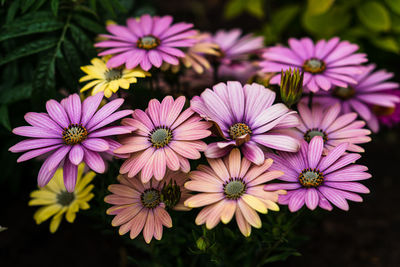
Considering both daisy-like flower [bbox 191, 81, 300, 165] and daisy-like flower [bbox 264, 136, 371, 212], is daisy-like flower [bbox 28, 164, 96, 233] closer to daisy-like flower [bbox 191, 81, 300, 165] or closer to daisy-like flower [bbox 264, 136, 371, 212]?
daisy-like flower [bbox 191, 81, 300, 165]

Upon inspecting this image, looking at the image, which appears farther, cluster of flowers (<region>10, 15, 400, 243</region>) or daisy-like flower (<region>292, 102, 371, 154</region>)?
daisy-like flower (<region>292, 102, 371, 154</region>)

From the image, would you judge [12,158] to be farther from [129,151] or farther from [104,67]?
[129,151]

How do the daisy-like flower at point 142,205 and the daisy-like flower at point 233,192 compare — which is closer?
the daisy-like flower at point 233,192

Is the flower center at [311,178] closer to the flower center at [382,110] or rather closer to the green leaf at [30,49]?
the flower center at [382,110]

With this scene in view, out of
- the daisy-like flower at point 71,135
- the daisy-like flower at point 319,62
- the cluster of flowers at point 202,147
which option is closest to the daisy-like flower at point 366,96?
the daisy-like flower at point 319,62

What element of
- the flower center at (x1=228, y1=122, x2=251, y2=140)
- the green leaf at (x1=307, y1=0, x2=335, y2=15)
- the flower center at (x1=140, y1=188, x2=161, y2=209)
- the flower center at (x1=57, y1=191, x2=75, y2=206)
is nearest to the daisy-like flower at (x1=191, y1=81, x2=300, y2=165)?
the flower center at (x1=228, y1=122, x2=251, y2=140)

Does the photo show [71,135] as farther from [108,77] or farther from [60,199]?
[60,199]

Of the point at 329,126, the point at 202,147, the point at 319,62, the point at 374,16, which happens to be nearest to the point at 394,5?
the point at 374,16
